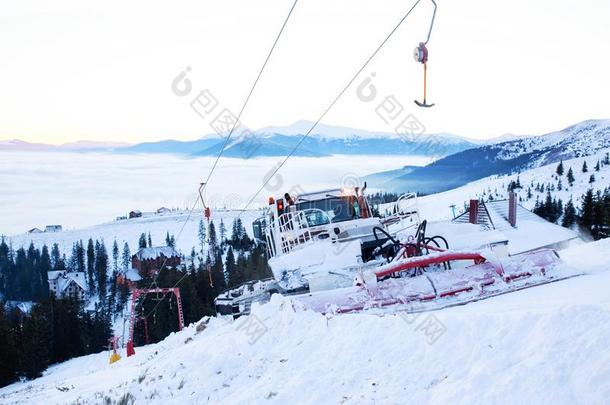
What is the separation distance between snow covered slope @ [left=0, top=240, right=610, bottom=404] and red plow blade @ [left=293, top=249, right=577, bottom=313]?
0.49 metres

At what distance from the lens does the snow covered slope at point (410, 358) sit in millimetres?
5730

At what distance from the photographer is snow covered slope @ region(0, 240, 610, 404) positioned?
5.73 m

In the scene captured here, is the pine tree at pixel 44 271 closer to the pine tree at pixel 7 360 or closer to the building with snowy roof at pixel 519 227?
the pine tree at pixel 7 360

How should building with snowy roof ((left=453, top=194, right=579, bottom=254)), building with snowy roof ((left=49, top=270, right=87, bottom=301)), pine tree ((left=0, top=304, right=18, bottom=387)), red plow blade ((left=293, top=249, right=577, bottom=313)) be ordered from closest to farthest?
1. red plow blade ((left=293, top=249, right=577, bottom=313))
2. building with snowy roof ((left=453, top=194, right=579, bottom=254))
3. pine tree ((left=0, top=304, right=18, bottom=387))
4. building with snowy roof ((left=49, top=270, right=87, bottom=301))

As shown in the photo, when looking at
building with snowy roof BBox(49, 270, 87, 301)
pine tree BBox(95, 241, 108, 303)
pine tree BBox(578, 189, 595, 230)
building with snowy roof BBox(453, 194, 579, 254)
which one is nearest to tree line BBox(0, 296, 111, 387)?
building with snowy roof BBox(453, 194, 579, 254)

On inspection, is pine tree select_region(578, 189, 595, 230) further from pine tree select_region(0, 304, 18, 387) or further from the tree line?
pine tree select_region(0, 304, 18, 387)

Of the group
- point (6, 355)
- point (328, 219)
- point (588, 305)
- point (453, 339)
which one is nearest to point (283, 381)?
point (453, 339)

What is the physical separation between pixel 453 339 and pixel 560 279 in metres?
4.80

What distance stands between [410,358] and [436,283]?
3.45m

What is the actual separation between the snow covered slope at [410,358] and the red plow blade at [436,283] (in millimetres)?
493

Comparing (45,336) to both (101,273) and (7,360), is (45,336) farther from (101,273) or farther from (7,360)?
(101,273)

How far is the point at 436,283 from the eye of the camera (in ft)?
34.0

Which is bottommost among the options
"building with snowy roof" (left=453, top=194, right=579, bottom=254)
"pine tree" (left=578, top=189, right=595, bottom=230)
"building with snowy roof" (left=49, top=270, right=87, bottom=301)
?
"building with snowy roof" (left=49, top=270, right=87, bottom=301)

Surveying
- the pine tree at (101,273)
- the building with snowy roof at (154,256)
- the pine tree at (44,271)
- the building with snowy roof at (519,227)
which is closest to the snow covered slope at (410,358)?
the building with snowy roof at (519,227)
